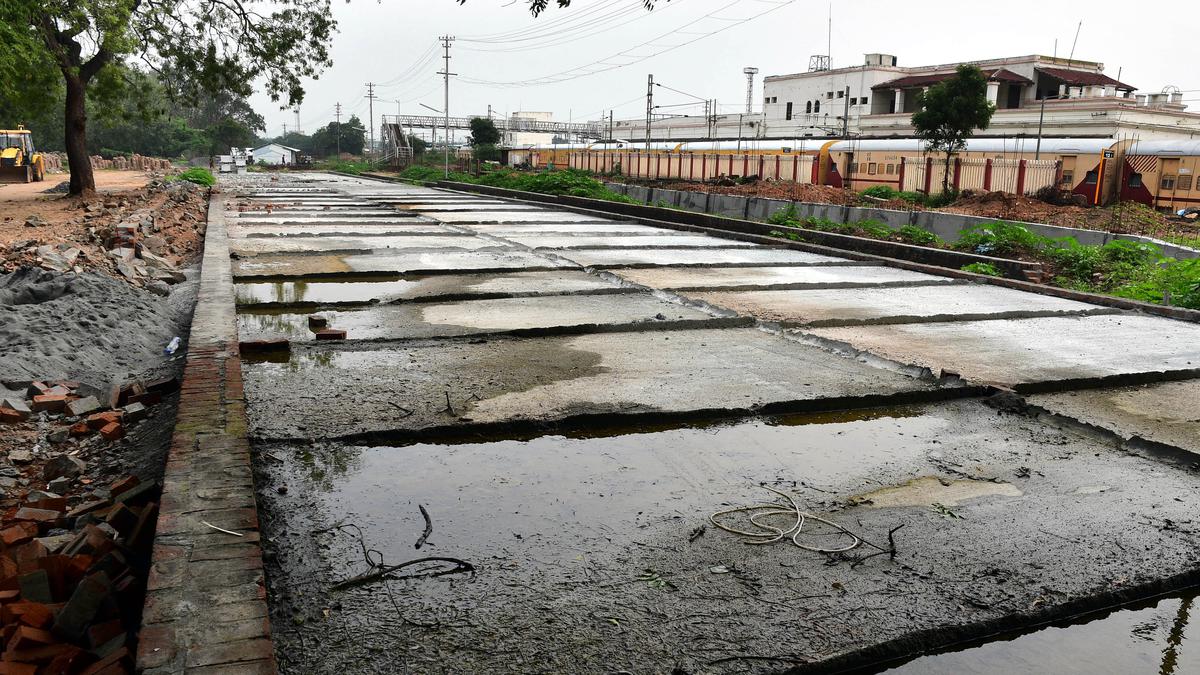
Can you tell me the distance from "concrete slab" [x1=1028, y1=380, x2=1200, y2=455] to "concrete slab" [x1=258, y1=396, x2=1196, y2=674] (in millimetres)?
443

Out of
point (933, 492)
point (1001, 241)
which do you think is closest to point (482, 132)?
point (1001, 241)

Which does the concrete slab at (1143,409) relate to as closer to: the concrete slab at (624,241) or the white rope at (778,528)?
the white rope at (778,528)

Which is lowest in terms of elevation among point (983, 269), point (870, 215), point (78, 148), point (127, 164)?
point (983, 269)

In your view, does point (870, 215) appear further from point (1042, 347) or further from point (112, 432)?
point (112, 432)

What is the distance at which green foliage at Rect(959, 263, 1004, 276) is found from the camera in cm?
1259

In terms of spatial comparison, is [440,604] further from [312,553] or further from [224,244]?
[224,244]

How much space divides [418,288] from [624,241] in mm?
6635

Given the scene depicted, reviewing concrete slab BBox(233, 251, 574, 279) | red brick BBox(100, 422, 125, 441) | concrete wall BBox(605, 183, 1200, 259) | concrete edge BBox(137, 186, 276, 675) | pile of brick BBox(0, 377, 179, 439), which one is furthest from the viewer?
concrete wall BBox(605, 183, 1200, 259)

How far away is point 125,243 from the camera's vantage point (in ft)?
40.6

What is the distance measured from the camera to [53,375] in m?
6.13

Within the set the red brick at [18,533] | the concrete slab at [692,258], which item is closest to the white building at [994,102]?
the concrete slab at [692,258]

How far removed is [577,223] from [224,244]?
28.0 feet

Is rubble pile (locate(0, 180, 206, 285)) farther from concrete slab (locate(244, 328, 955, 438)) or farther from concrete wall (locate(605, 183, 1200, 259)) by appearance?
concrete wall (locate(605, 183, 1200, 259))

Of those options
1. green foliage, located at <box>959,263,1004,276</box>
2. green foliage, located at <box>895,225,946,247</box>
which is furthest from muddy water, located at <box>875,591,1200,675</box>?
green foliage, located at <box>895,225,946,247</box>
